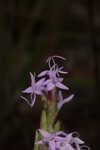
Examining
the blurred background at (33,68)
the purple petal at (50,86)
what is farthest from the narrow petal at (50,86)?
the blurred background at (33,68)

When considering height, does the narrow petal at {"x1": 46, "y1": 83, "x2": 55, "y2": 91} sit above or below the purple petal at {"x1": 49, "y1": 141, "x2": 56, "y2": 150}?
above

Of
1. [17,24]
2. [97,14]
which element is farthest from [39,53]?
[97,14]

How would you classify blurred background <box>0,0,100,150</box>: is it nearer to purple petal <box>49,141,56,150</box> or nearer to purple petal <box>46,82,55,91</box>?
purple petal <box>46,82,55,91</box>

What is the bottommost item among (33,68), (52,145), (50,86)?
(52,145)

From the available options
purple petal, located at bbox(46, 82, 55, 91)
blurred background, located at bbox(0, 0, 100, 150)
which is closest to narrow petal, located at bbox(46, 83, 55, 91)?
purple petal, located at bbox(46, 82, 55, 91)

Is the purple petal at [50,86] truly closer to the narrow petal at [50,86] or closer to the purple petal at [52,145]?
the narrow petal at [50,86]

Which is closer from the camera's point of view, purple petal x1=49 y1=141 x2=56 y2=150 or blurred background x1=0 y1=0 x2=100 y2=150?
purple petal x1=49 y1=141 x2=56 y2=150

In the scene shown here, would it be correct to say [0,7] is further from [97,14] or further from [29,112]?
[97,14]

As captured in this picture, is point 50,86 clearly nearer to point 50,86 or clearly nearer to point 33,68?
point 50,86

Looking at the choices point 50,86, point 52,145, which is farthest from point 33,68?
point 52,145
